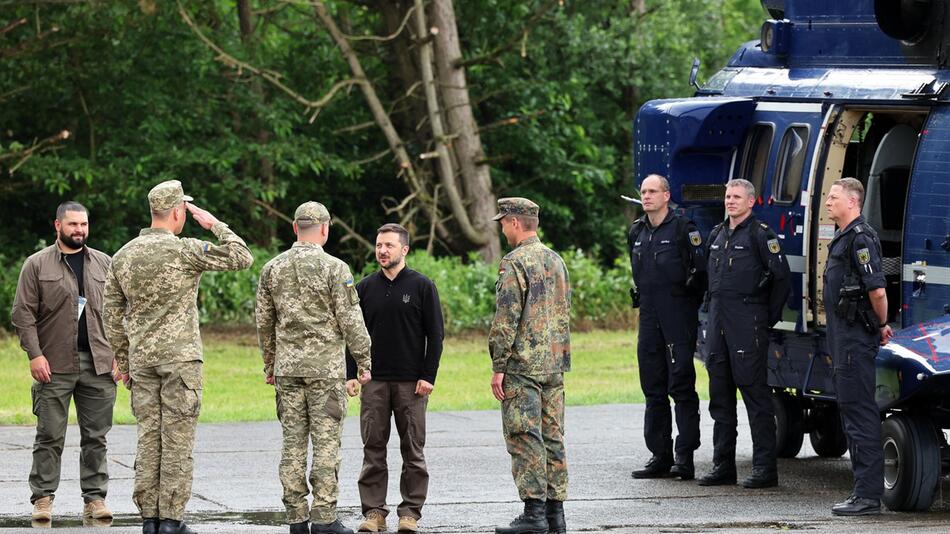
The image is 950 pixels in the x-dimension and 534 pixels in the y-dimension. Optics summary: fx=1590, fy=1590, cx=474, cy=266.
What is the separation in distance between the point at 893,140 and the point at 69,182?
660 inches

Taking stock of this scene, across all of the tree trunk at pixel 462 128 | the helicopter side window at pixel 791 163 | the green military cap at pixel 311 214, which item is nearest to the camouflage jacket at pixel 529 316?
the green military cap at pixel 311 214

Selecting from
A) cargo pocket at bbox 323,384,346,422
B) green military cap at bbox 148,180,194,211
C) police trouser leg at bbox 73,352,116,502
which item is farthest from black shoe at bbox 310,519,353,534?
green military cap at bbox 148,180,194,211

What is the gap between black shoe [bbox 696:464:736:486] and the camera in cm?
1105

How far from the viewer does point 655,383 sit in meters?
11.5

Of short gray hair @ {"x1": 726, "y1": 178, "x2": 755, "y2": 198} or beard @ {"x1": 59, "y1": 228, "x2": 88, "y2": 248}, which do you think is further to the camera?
short gray hair @ {"x1": 726, "y1": 178, "x2": 755, "y2": 198}

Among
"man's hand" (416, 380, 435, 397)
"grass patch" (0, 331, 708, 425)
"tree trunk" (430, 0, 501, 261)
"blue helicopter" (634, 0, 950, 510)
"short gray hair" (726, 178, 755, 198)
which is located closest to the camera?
"man's hand" (416, 380, 435, 397)

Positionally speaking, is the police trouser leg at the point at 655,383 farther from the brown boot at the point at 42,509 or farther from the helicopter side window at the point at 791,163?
the brown boot at the point at 42,509

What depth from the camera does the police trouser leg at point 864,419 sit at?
31.9ft

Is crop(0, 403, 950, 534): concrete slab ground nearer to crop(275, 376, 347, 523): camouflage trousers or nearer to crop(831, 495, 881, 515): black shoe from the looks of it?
crop(831, 495, 881, 515): black shoe

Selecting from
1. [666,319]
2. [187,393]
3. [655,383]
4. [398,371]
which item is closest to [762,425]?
[655,383]

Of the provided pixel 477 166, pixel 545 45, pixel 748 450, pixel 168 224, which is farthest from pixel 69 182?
pixel 168 224

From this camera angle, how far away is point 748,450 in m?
13.2

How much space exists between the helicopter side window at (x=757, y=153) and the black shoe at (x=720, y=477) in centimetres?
203

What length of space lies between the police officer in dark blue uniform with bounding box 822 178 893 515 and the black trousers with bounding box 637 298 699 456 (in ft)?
5.21
